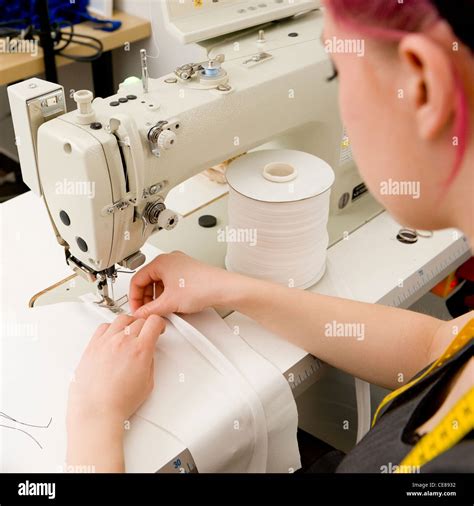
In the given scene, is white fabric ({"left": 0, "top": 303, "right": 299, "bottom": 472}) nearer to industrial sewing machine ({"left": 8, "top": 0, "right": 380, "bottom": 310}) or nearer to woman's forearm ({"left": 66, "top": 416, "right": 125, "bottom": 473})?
woman's forearm ({"left": 66, "top": 416, "right": 125, "bottom": 473})

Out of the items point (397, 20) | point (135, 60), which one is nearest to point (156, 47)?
point (135, 60)

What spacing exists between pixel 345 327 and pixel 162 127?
0.47 m

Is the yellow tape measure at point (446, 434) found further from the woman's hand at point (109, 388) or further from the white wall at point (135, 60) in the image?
the white wall at point (135, 60)

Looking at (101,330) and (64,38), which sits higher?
(64,38)

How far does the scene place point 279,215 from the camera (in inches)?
47.2

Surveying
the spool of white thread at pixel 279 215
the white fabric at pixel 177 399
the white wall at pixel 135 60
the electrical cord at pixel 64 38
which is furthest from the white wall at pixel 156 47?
Result: the white fabric at pixel 177 399

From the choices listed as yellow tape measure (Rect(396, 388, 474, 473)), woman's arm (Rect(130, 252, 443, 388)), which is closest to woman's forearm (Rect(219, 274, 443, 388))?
woman's arm (Rect(130, 252, 443, 388))

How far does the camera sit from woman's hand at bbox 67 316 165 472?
909 mm

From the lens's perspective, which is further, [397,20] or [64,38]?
[64,38]

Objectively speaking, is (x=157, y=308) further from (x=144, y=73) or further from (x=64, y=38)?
(x=64, y=38)

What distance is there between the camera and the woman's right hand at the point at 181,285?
1.17 metres

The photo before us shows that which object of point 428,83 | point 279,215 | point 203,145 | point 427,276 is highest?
point 428,83

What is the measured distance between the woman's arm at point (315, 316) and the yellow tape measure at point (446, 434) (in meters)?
0.31
